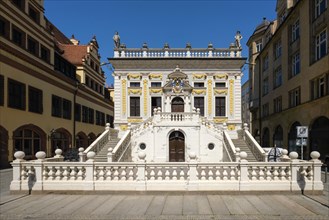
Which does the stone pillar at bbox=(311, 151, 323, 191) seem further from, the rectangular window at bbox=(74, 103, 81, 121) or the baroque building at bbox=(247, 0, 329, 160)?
the rectangular window at bbox=(74, 103, 81, 121)

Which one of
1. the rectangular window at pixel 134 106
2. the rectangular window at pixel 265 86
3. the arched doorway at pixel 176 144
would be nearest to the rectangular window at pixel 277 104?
the rectangular window at pixel 265 86

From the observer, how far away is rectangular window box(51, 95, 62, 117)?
83.0ft

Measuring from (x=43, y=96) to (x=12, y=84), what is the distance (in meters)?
4.34

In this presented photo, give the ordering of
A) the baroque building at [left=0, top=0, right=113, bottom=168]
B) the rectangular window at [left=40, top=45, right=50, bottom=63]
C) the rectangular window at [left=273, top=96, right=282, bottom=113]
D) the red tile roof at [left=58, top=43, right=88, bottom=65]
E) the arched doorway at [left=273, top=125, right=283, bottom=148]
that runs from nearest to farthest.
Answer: the baroque building at [left=0, top=0, right=113, bottom=168] < the rectangular window at [left=40, top=45, right=50, bottom=63] < the arched doorway at [left=273, top=125, right=283, bottom=148] < the rectangular window at [left=273, top=96, right=282, bottom=113] < the red tile roof at [left=58, top=43, right=88, bottom=65]

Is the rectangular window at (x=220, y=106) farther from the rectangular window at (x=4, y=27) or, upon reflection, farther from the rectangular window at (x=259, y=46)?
the rectangular window at (x=4, y=27)

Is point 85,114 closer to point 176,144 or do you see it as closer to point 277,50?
point 176,144

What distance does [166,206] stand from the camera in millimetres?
7312

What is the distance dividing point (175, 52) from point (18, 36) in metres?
15.3

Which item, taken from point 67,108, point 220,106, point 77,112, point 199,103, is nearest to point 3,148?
point 67,108

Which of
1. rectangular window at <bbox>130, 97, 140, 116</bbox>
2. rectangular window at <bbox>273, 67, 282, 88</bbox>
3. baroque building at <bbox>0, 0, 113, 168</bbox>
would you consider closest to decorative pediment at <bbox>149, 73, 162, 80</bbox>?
rectangular window at <bbox>130, 97, 140, 116</bbox>

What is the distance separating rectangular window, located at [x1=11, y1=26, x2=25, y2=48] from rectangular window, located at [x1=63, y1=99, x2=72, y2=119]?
8413mm

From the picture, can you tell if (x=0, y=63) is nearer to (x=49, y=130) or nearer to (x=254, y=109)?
(x=49, y=130)

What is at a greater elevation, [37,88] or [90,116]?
[37,88]

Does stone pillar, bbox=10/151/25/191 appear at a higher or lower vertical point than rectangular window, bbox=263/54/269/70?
lower
